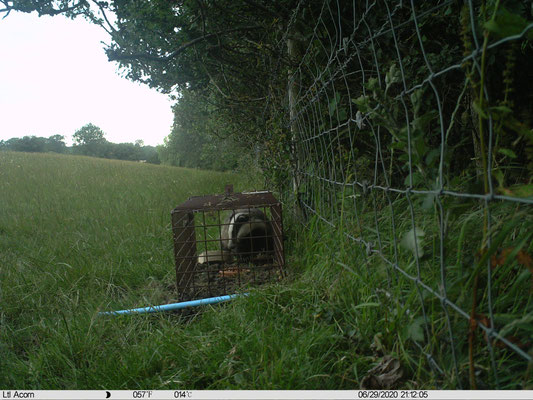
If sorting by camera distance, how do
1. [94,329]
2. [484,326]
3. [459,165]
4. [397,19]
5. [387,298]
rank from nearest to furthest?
[484,326] → [387,298] → [94,329] → [397,19] → [459,165]

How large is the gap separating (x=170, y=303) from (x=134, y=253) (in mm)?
1014

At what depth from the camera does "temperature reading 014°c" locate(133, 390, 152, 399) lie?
1.23 meters

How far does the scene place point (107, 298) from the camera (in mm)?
2148

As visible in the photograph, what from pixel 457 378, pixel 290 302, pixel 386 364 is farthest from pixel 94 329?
pixel 457 378

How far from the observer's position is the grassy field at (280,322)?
1030 millimetres

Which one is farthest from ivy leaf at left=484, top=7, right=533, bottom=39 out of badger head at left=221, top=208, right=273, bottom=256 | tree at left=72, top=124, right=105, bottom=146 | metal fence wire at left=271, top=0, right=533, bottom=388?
tree at left=72, top=124, right=105, bottom=146

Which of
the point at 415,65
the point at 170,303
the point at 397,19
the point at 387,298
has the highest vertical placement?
the point at 397,19

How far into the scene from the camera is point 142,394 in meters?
1.24

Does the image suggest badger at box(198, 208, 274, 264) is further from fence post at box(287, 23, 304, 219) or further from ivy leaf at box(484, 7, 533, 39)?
ivy leaf at box(484, 7, 533, 39)

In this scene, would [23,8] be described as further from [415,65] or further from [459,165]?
[459,165]

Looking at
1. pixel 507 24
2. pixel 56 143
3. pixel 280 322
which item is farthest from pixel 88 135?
pixel 507 24

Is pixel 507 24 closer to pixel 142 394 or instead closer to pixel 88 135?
pixel 142 394

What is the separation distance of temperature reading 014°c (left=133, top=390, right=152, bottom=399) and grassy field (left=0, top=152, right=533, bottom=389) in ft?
0.18

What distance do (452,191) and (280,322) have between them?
3.12 feet
